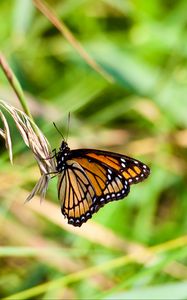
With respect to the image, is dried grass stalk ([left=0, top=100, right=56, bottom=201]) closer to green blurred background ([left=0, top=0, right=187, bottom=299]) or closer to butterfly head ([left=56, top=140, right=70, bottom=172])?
butterfly head ([left=56, top=140, right=70, bottom=172])

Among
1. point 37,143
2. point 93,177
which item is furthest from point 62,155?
point 37,143

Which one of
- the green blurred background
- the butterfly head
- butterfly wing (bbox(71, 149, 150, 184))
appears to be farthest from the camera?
the green blurred background

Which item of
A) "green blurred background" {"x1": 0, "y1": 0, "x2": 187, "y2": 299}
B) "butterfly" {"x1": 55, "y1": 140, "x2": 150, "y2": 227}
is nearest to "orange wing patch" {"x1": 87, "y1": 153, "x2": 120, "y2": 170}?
"butterfly" {"x1": 55, "y1": 140, "x2": 150, "y2": 227}

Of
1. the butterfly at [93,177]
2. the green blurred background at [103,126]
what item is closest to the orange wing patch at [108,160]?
the butterfly at [93,177]

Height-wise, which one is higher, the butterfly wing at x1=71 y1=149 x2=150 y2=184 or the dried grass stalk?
the butterfly wing at x1=71 y1=149 x2=150 y2=184

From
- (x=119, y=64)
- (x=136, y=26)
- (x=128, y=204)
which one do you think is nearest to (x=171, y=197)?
(x=128, y=204)

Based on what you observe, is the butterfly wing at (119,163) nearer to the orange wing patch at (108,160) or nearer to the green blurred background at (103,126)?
the orange wing patch at (108,160)
